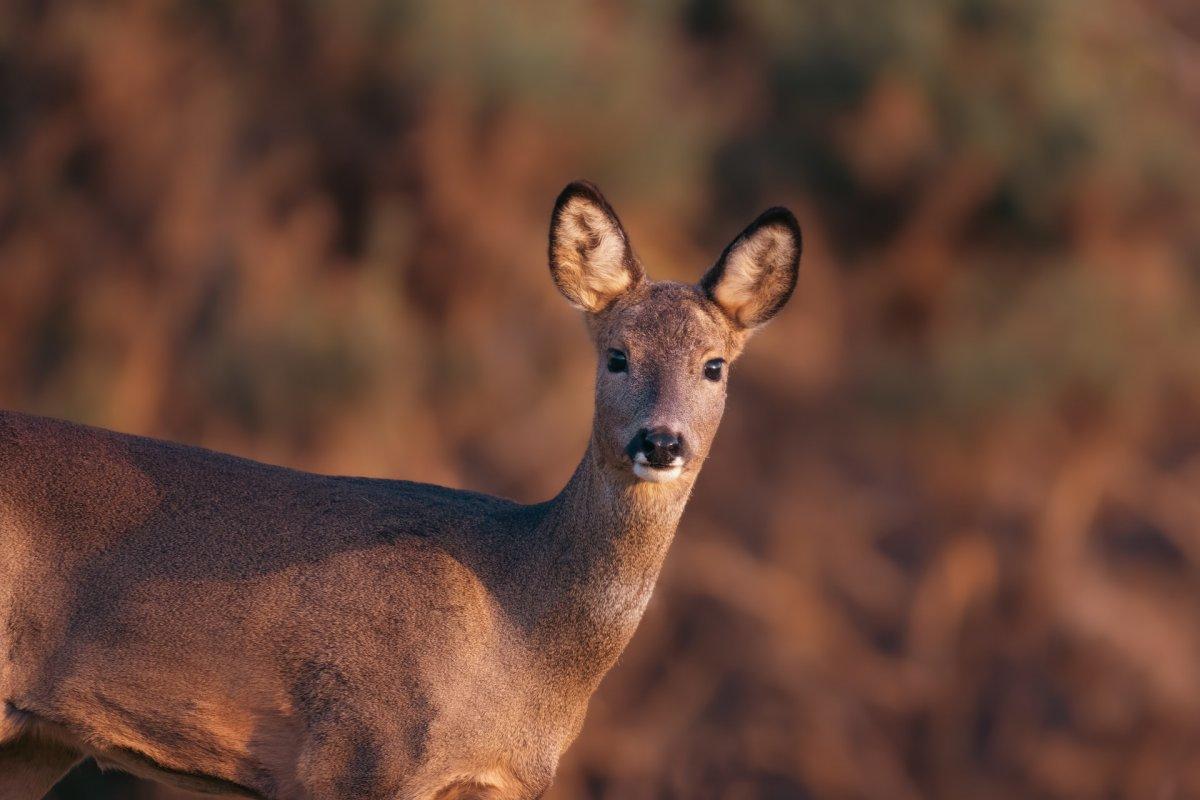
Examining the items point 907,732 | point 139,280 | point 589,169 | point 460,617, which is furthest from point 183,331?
point 460,617

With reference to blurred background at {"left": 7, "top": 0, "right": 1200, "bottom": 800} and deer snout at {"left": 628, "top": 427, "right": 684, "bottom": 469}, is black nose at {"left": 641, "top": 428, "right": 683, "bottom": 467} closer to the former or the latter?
deer snout at {"left": 628, "top": 427, "right": 684, "bottom": 469}

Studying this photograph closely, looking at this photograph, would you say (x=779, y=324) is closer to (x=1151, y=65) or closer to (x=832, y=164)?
(x=832, y=164)

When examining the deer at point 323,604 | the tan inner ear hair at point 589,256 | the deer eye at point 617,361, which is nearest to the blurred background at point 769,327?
the deer at point 323,604

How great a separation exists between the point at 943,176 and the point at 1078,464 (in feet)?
9.64

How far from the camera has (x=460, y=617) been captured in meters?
6.46

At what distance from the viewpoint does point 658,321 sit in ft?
22.7

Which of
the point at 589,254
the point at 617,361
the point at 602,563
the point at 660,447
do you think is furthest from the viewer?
the point at 589,254

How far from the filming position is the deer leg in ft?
22.2

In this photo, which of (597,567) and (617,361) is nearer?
(597,567)

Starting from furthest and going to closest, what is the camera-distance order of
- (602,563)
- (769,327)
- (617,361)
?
(769,327) < (617,361) < (602,563)

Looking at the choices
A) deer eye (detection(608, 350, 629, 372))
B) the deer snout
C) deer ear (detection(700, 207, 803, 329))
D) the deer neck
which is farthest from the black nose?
deer ear (detection(700, 207, 803, 329))

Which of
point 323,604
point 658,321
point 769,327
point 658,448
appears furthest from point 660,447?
point 769,327

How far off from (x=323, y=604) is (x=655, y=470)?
1130 millimetres

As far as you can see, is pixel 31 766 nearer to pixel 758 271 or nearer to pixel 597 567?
pixel 597 567
